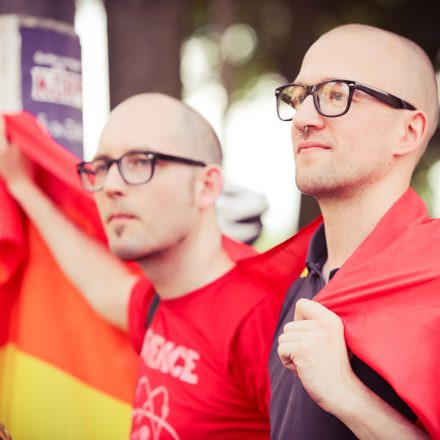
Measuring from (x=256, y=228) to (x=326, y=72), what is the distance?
1.47 m

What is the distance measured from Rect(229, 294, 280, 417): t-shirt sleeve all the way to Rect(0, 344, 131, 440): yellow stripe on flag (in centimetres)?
76

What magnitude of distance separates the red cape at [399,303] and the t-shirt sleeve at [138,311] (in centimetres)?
121

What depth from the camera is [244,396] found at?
2846 mm

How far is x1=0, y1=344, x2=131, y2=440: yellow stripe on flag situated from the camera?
3.37 m

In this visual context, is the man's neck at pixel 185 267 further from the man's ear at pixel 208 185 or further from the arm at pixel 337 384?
the arm at pixel 337 384

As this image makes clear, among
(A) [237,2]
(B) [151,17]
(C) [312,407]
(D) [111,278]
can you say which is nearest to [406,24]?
(A) [237,2]

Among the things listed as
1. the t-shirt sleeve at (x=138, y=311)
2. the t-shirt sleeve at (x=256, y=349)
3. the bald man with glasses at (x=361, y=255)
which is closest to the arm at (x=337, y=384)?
the bald man with glasses at (x=361, y=255)

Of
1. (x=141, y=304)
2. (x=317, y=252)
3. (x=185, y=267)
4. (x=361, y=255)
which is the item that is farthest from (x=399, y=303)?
(x=141, y=304)

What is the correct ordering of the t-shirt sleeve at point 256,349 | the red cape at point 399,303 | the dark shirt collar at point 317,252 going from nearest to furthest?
the red cape at point 399,303, the dark shirt collar at point 317,252, the t-shirt sleeve at point 256,349

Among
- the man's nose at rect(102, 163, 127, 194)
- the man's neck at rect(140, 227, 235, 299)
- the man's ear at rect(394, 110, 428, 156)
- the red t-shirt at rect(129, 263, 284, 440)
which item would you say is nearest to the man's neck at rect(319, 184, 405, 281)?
the man's ear at rect(394, 110, 428, 156)

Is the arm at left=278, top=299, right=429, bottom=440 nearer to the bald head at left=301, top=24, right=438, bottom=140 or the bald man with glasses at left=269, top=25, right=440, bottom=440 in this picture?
the bald man with glasses at left=269, top=25, right=440, bottom=440

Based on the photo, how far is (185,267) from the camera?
10.1ft

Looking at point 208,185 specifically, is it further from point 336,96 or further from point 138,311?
Result: point 336,96

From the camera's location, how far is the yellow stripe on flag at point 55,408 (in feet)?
11.1
